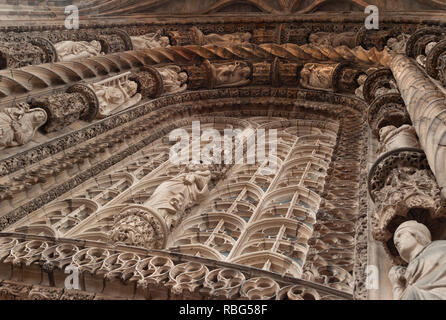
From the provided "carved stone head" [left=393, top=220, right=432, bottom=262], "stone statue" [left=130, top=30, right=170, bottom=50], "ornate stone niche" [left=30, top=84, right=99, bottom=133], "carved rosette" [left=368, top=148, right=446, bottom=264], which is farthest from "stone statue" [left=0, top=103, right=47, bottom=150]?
"carved stone head" [left=393, top=220, right=432, bottom=262]

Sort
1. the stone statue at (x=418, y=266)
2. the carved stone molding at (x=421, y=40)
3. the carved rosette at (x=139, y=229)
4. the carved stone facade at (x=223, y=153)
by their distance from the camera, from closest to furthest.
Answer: the stone statue at (x=418, y=266), the carved stone facade at (x=223, y=153), the carved rosette at (x=139, y=229), the carved stone molding at (x=421, y=40)

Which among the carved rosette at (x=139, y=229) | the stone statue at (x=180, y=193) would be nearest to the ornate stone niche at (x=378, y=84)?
the stone statue at (x=180, y=193)

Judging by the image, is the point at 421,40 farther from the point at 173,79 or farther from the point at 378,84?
the point at 173,79

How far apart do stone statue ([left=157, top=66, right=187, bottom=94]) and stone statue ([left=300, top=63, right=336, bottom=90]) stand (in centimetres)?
287

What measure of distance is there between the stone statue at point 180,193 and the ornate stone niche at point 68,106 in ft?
7.03

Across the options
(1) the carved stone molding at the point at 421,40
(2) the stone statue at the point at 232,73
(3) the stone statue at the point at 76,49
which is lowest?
(2) the stone statue at the point at 232,73

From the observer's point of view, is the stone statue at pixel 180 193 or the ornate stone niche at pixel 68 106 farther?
the ornate stone niche at pixel 68 106

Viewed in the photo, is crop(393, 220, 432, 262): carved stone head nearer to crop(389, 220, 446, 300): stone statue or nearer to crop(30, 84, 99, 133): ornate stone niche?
crop(389, 220, 446, 300): stone statue

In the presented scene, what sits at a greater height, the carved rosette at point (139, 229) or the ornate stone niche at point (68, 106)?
the ornate stone niche at point (68, 106)

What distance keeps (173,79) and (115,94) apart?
7.90ft

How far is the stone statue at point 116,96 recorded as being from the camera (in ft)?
31.7

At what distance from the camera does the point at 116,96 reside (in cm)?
1024

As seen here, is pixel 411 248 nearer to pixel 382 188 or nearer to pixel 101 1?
pixel 382 188

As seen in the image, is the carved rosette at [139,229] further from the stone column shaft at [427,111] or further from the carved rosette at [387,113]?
the carved rosette at [387,113]
